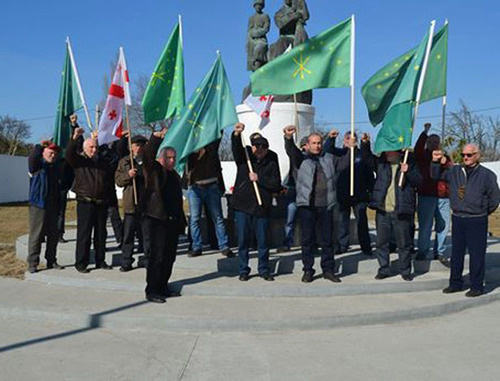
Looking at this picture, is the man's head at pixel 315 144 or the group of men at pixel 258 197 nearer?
the group of men at pixel 258 197

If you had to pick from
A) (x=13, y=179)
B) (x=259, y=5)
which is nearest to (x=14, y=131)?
(x=13, y=179)

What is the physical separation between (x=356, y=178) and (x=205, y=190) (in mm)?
2371

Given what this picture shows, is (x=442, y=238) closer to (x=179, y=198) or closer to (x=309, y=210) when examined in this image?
(x=309, y=210)

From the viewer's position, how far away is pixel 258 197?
6.67 metres

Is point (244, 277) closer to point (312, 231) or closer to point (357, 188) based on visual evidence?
point (312, 231)

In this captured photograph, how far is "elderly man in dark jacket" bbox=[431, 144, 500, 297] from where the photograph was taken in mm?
6457

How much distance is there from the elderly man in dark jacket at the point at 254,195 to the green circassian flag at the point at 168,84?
1.20m

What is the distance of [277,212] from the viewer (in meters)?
8.73

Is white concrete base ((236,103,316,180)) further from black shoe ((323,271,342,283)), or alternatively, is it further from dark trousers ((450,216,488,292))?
dark trousers ((450,216,488,292))

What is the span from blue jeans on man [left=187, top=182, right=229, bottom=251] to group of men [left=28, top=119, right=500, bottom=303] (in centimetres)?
2

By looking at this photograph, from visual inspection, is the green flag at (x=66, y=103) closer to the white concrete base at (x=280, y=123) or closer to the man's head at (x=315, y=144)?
the white concrete base at (x=280, y=123)

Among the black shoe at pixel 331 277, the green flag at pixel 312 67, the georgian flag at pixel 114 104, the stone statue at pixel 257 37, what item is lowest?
the black shoe at pixel 331 277

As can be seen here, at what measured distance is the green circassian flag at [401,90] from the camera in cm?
686

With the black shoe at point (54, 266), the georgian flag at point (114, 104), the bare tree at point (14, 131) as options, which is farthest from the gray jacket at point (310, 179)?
the bare tree at point (14, 131)
